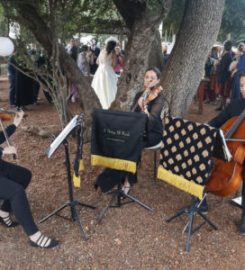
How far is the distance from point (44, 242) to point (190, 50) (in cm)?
370

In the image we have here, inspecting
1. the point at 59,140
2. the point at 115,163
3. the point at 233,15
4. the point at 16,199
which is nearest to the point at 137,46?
the point at 115,163

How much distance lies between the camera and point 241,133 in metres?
3.40

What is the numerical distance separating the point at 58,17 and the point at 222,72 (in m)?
5.92

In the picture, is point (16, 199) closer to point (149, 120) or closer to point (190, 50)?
point (149, 120)

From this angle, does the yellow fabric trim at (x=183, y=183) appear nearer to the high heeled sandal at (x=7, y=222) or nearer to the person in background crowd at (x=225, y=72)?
the high heeled sandal at (x=7, y=222)

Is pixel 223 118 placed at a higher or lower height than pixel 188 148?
higher

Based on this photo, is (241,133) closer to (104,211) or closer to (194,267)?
(194,267)

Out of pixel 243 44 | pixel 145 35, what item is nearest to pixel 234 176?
pixel 145 35

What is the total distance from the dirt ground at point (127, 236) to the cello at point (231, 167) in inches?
23.4

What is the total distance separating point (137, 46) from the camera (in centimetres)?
535

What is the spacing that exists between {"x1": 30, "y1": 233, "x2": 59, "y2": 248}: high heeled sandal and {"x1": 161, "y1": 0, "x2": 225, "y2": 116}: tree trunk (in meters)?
3.40

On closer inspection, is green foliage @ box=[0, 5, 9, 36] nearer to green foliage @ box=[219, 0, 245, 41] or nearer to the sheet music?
the sheet music

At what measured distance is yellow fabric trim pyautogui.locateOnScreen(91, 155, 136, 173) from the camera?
3.82 metres

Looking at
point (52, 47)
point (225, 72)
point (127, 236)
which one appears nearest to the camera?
point (127, 236)
